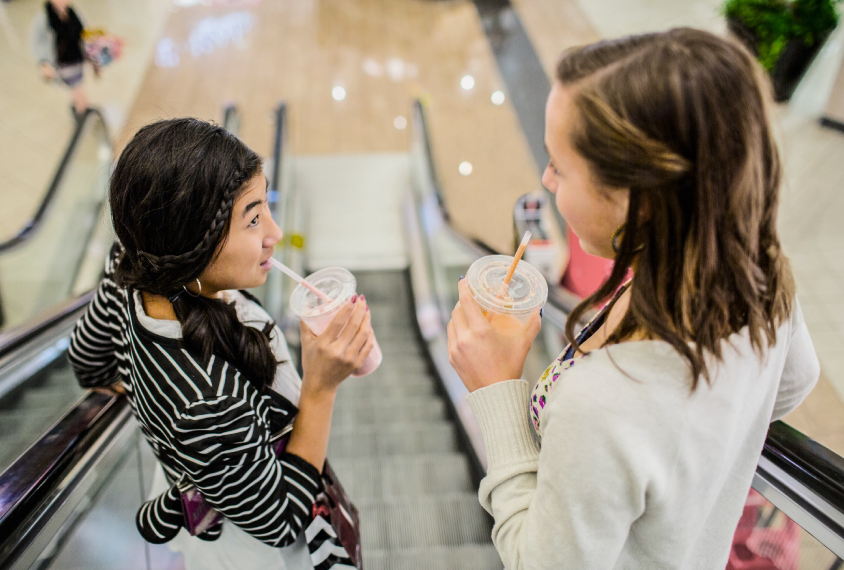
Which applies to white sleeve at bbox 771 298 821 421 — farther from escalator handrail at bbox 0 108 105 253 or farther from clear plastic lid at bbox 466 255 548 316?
escalator handrail at bbox 0 108 105 253

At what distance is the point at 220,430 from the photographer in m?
1.00

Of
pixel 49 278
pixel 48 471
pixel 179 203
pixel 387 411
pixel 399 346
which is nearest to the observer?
pixel 179 203

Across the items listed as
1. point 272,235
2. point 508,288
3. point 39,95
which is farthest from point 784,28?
point 39,95

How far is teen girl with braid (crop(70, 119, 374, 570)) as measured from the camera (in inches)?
38.8

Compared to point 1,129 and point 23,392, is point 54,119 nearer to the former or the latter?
point 1,129

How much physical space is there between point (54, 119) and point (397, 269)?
4.99m

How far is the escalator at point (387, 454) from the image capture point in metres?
1.24

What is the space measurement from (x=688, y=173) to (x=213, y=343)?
37.0 inches

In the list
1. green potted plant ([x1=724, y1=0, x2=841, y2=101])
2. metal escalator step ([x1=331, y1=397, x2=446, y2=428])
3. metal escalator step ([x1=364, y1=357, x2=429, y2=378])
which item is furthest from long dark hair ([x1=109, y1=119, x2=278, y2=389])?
green potted plant ([x1=724, y1=0, x2=841, y2=101])

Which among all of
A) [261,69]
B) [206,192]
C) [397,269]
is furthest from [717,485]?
[261,69]

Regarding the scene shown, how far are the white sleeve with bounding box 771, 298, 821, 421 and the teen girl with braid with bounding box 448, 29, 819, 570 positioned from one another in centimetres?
12

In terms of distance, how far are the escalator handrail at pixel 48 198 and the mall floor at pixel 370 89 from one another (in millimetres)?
1377

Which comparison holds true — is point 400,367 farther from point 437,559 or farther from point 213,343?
point 213,343

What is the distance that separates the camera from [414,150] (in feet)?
18.4
